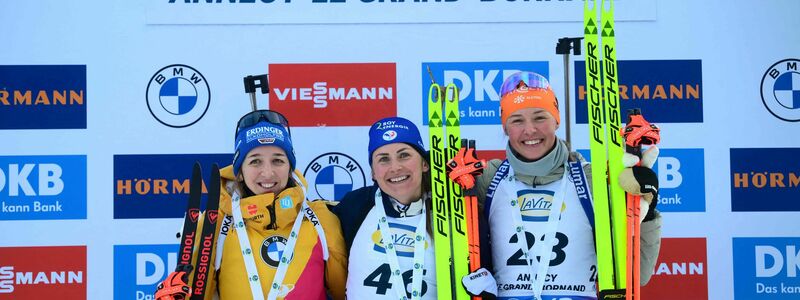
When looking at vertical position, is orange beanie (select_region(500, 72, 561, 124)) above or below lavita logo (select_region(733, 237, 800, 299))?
above

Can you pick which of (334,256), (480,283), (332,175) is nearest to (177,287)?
(334,256)

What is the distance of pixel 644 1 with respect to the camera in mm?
4770

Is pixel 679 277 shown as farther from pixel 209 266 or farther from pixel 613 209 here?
pixel 209 266

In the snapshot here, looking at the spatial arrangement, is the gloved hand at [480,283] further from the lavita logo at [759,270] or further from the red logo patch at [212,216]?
the lavita logo at [759,270]

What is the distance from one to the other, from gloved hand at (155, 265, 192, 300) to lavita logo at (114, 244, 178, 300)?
119 centimetres

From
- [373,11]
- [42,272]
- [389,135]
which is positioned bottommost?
[42,272]

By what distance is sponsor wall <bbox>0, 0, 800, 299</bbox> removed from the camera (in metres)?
4.67

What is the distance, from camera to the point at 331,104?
474 centimetres

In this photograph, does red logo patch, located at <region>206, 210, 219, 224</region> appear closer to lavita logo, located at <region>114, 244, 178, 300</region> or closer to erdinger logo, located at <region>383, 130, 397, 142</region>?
erdinger logo, located at <region>383, 130, 397, 142</region>

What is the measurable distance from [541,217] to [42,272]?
2.72 metres

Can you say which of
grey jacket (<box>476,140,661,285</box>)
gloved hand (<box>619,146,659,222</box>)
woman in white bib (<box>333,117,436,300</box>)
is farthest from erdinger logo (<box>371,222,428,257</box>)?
gloved hand (<box>619,146,659,222</box>)

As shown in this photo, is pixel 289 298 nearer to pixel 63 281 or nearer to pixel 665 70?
pixel 63 281

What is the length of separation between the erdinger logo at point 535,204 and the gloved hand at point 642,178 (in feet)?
1.06

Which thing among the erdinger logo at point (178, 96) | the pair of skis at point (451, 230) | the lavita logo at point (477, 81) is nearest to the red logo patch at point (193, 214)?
the pair of skis at point (451, 230)
